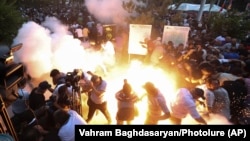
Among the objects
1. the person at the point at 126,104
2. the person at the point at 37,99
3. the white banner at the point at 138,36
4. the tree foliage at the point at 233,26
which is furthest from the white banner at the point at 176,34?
the person at the point at 37,99

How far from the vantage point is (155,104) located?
5.04 metres

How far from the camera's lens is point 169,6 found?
44.3 ft

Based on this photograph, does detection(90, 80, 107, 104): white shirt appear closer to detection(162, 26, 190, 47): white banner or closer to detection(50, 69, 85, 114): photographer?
detection(50, 69, 85, 114): photographer

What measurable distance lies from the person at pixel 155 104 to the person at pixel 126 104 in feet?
1.47

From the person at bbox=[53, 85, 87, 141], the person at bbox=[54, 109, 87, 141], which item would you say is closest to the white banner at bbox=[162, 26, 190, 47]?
the person at bbox=[53, 85, 87, 141]

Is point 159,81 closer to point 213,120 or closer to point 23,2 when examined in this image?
point 213,120

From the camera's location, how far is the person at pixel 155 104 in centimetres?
492

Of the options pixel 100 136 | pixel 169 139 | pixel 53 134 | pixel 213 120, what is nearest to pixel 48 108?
pixel 53 134

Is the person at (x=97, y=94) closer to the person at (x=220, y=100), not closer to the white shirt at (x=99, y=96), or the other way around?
the white shirt at (x=99, y=96)

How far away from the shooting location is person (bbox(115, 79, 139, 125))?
553 cm

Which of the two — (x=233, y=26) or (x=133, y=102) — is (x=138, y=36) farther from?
(x=233, y=26)

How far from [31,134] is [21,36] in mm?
4457

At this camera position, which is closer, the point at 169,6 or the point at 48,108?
the point at 48,108

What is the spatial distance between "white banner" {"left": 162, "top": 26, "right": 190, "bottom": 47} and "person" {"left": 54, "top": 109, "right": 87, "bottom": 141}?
6853mm
